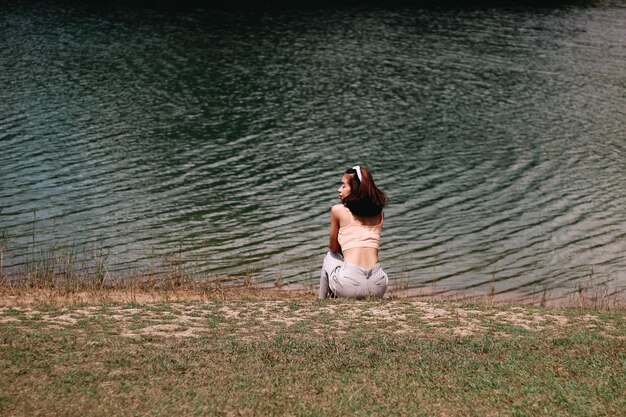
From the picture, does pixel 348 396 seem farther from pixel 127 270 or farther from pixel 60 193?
pixel 60 193

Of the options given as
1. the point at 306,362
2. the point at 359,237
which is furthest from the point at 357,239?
the point at 306,362

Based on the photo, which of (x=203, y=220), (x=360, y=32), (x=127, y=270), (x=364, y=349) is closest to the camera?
(x=364, y=349)

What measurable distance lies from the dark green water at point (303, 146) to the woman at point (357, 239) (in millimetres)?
5008

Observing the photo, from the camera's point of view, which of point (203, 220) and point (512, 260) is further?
point (203, 220)

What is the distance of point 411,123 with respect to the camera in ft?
102

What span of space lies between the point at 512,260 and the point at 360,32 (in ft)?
119

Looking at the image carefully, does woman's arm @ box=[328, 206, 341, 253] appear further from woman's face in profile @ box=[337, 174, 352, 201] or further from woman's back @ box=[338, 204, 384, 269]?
woman's face in profile @ box=[337, 174, 352, 201]

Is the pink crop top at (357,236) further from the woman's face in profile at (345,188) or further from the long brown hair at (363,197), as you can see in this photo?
the woman's face in profile at (345,188)

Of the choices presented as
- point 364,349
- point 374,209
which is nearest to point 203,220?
point 374,209

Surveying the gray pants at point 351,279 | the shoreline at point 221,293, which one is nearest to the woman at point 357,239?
the gray pants at point 351,279

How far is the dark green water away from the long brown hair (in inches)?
204

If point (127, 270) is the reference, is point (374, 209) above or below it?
above

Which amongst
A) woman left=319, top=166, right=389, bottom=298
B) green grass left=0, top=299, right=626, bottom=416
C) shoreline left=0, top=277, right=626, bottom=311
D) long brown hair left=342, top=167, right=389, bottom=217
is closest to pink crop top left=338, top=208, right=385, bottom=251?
woman left=319, top=166, right=389, bottom=298

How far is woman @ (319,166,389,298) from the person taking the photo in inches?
438
